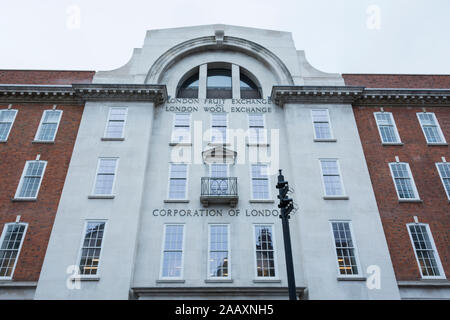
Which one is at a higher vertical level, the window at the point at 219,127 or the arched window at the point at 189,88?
the arched window at the point at 189,88

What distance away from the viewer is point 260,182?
63.5 feet

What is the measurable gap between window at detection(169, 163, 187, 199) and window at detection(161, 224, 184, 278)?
1925mm

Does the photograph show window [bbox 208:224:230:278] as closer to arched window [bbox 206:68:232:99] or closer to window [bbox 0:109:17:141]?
arched window [bbox 206:68:232:99]

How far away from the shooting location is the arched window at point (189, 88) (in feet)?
76.8

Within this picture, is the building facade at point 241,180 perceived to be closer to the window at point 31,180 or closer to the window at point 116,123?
the window at point 116,123

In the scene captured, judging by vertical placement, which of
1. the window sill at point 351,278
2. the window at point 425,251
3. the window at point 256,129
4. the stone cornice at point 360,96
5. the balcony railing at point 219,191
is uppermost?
the stone cornice at point 360,96

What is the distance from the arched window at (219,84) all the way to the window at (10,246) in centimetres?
1414

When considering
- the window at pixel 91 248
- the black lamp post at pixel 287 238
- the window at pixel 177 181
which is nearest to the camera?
the black lamp post at pixel 287 238

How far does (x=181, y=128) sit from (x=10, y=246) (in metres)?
11.5

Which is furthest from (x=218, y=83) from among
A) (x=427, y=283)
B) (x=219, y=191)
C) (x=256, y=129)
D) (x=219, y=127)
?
(x=427, y=283)

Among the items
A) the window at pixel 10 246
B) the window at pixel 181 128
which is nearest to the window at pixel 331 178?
the window at pixel 181 128

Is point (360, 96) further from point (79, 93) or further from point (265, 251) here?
point (79, 93)
